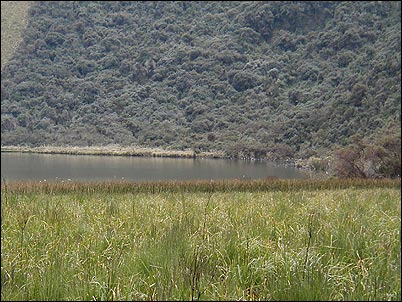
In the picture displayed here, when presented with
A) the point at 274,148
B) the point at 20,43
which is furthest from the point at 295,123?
the point at 20,43

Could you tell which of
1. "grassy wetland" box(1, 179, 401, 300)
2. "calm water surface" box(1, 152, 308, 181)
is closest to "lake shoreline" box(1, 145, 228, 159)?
"calm water surface" box(1, 152, 308, 181)

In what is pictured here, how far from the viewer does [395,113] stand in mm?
70188

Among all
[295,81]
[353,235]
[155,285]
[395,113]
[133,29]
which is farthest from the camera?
[133,29]

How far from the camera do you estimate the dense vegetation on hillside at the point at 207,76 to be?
90500mm

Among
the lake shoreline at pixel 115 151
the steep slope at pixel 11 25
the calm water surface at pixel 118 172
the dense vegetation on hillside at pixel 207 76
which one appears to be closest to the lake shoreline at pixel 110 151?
the lake shoreline at pixel 115 151

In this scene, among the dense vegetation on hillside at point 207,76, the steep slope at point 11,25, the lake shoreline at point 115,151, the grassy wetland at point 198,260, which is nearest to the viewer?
the grassy wetland at point 198,260

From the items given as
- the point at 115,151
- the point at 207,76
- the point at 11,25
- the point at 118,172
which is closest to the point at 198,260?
the point at 118,172

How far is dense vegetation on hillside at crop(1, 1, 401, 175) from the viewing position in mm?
90500

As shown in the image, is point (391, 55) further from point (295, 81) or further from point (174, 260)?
point (174, 260)

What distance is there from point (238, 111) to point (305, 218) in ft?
371

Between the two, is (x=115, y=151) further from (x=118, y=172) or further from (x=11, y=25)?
(x=118, y=172)

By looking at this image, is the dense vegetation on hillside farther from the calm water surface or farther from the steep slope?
the calm water surface

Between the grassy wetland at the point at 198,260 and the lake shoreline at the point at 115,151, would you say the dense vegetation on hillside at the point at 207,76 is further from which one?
the grassy wetland at the point at 198,260

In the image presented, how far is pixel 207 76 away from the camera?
131750 mm
